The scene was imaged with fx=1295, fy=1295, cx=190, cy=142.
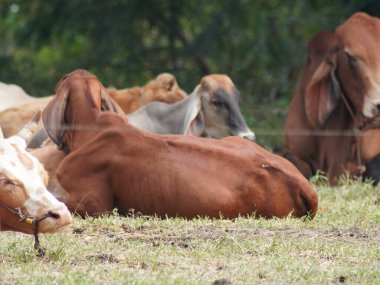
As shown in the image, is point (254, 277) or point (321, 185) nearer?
point (254, 277)

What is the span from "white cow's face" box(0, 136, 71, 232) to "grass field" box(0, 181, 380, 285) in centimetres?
23

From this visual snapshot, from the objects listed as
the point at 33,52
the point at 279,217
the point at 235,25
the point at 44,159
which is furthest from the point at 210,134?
the point at 33,52

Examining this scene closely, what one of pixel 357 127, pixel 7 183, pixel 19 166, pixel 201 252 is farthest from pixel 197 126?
pixel 7 183

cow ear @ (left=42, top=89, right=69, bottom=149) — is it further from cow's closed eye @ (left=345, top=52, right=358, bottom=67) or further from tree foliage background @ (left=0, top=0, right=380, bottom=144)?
tree foliage background @ (left=0, top=0, right=380, bottom=144)

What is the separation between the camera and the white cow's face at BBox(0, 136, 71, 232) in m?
6.41

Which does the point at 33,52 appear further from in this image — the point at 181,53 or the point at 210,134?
the point at 210,134

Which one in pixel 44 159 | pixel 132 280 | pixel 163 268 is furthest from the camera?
pixel 44 159

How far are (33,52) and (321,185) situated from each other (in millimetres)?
8348

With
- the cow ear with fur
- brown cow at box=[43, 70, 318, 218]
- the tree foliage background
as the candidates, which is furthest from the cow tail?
the tree foliage background

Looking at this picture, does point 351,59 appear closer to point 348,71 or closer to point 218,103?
point 348,71

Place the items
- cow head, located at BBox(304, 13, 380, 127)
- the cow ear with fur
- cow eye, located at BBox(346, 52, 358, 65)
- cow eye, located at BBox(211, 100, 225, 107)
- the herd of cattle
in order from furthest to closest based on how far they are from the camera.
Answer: cow eye, located at BBox(211, 100, 225, 107) → the cow ear with fur → cow eye, located at BBox(346, 52, 358, 65) → cow head, located at BBox(304, 13, 380, 127) → the herd of cattle

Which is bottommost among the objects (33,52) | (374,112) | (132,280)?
(33,52)

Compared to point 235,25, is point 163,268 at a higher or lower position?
higher

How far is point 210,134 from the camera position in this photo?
11727 millimetres
